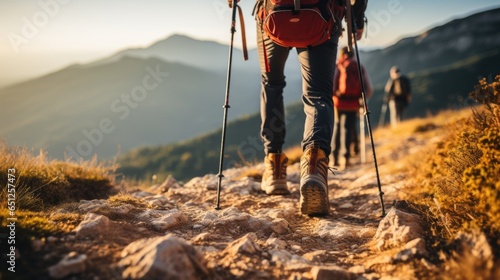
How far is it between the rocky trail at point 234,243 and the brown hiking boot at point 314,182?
0.50ft

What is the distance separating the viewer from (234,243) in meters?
2.18

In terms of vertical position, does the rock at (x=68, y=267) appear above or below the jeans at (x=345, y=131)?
below

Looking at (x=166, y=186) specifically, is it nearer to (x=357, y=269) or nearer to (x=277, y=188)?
(x=277, y=188)

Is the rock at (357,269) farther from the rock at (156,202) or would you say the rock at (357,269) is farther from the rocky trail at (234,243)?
the rock at (156,202)

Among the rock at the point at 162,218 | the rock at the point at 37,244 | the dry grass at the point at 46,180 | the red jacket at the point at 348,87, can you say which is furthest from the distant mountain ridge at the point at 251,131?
the rock at the point at 37,244

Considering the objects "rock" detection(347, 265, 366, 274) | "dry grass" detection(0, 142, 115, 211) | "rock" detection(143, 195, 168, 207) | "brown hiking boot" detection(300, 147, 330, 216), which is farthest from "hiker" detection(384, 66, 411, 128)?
"rock" detection(347, 265, 366, 274)

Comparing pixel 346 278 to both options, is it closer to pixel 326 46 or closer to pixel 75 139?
pixel 326 46

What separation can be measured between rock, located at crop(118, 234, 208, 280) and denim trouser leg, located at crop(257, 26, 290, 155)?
2019mm

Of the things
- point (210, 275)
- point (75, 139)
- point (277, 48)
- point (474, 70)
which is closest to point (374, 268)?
point (210, 275)

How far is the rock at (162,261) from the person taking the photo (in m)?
1.59

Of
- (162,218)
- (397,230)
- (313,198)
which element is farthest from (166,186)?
(397,230)

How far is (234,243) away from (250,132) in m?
103

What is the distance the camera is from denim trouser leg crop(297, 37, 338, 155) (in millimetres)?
2965

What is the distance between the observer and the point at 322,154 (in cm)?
293
